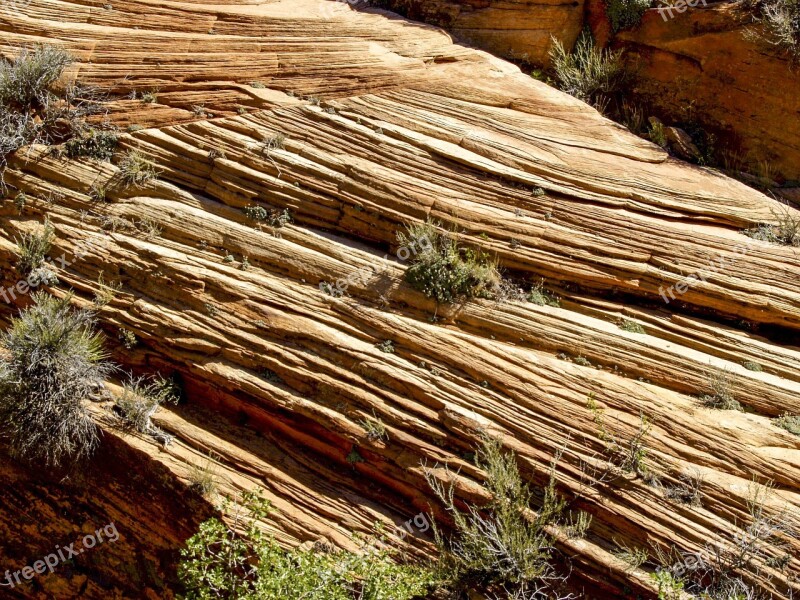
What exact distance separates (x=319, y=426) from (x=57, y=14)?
26.3 feet

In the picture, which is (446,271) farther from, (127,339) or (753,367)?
(127,339)

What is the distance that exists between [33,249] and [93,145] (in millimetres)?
1815

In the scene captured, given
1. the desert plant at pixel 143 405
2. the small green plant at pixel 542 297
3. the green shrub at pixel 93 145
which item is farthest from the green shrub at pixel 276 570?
the green shrub at pixel 93 145

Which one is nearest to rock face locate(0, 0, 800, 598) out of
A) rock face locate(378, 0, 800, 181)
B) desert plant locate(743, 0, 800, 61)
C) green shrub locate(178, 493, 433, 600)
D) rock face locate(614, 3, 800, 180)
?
green shrub locate(178, 493, 433, 600)

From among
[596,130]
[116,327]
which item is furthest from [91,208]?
[596,130]

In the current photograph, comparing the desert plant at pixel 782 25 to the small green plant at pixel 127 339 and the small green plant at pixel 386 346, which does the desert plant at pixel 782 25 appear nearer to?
the small green plant at pixel 386 346

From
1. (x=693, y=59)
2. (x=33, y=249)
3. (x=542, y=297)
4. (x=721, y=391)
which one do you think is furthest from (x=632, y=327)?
(x=33, y=249)

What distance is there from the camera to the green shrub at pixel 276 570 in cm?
849

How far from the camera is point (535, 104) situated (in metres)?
11.7

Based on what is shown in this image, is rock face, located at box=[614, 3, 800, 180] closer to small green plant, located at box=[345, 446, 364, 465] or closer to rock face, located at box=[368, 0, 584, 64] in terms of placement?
rock face, located at box=[368, 0, 584, 64]

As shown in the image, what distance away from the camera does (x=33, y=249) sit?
10.5m

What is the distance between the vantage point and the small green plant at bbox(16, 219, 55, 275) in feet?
34.2

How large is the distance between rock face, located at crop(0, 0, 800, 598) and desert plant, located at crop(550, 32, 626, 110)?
68 cm

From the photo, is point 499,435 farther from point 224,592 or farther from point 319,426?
point 224,592
